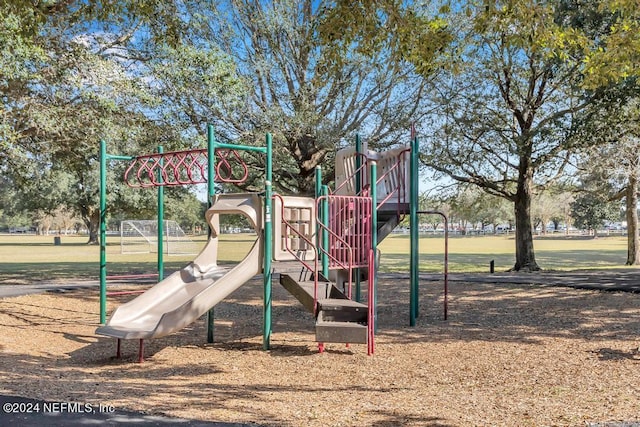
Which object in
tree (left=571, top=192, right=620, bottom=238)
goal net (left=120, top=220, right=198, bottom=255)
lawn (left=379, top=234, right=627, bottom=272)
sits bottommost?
lawn (left=379, top=234, right=627, bottom=272)

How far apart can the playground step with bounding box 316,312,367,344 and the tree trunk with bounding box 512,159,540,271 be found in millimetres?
15636

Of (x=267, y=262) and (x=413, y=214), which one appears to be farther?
(x=413, y=214)

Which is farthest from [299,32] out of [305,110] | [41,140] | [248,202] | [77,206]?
[77,206]

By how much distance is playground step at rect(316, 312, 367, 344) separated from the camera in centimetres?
717

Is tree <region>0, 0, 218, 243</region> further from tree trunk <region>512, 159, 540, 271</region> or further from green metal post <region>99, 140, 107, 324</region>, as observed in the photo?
tree trunk <region>512, 159, 540, 271</region>

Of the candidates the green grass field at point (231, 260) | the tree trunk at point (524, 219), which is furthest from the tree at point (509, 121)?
the green grass field at point (231, 260)

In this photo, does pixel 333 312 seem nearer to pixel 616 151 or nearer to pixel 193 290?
pixel 193 290

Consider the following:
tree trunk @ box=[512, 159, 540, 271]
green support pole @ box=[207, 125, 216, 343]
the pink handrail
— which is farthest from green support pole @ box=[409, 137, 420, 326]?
tree trunk @ box=[512, 159, 540, 271]

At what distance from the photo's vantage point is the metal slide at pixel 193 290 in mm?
7449

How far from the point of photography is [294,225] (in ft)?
28.5

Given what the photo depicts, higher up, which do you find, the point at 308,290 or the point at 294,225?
the point at 294,225

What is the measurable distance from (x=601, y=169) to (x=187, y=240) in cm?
1544

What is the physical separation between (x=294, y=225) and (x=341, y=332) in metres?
2.05

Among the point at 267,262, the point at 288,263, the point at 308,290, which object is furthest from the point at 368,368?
the point at 288,263
